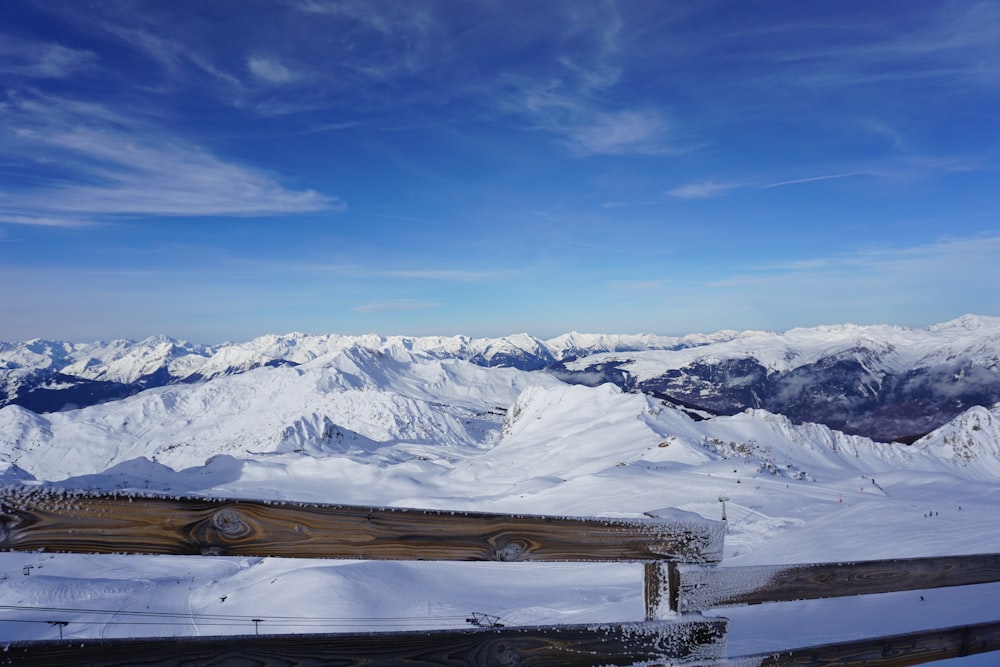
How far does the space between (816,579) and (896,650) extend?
3.32 feet

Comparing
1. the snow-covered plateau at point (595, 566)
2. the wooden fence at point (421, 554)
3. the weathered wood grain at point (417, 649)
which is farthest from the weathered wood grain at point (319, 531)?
the weathered wood grain at point (417, 649)

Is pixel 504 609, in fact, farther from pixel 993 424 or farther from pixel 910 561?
pixel 993 424

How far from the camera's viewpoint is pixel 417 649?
315cm

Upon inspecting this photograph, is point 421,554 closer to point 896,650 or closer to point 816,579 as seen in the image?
point 816,579

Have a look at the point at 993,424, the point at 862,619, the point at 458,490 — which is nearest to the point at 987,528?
the point at 862,619

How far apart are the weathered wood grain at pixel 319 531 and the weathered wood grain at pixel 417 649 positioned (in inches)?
16.2

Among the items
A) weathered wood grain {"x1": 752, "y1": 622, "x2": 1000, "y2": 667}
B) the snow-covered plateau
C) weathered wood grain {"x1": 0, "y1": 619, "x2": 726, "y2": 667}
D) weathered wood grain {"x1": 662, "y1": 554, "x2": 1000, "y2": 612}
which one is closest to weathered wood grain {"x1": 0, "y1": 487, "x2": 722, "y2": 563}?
weathered wood grain {"x1": 662, "y1": 554, "x2": 1000, "y2": 612}

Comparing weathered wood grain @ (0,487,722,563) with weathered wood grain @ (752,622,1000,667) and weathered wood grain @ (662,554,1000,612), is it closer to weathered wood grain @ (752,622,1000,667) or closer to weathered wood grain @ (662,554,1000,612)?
weathered wood grain @ (662,554,1000,612)

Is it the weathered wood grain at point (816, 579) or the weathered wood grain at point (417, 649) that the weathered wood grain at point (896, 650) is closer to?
the weathered wood grain at point (816, 579)

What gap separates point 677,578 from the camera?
3.64m

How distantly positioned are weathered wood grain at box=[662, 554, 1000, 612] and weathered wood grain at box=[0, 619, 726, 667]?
180 mm

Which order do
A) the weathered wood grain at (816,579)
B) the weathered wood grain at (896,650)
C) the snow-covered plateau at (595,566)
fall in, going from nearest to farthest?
the weathered wood grain at (816,579) < the weathered wood grain at (896,650) < the snow-covered plateau at (595,566)

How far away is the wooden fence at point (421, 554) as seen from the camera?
9.42 feet

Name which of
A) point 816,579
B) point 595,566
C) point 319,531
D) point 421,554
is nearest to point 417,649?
point 421,554
